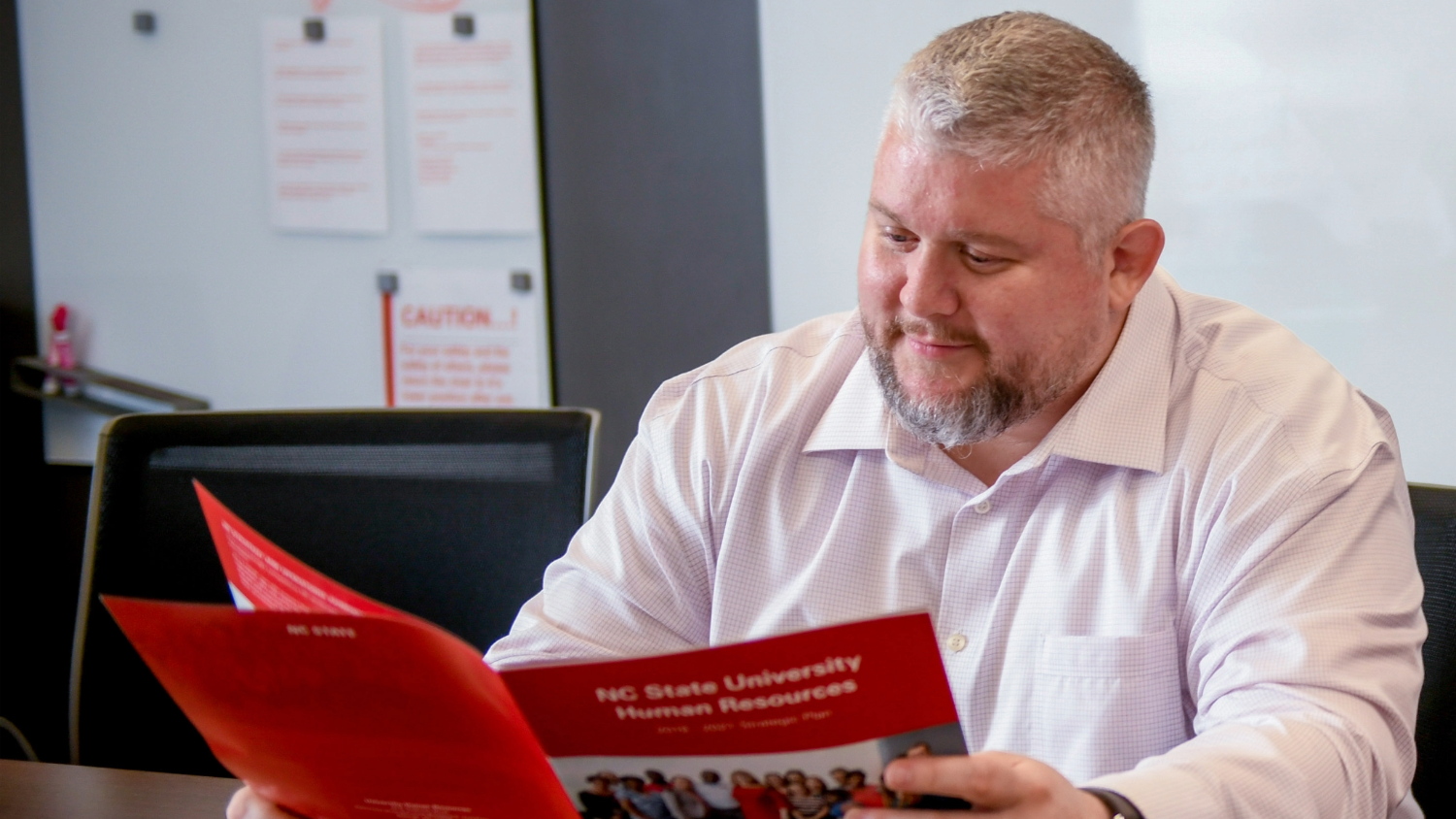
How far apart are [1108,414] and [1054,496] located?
84mm

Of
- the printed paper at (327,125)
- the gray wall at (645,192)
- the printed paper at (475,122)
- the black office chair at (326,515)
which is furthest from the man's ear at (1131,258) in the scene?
the printed paper at (327,125)

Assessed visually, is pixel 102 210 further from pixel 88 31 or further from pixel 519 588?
pixel 519 588

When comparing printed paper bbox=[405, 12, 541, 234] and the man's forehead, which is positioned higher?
printed paper bbox=[405, 12, 541, 234]

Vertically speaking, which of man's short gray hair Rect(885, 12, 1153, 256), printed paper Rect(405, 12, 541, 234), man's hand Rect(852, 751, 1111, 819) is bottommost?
man's hand Rect(852, 751, 1111, 819)

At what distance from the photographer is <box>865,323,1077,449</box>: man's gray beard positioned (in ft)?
3.76

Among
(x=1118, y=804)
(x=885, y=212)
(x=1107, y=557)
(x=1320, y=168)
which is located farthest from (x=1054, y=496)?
(x=1320, y=168)

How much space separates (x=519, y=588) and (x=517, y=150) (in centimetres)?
137

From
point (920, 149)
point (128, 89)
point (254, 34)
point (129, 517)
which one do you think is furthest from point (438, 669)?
point (128, 89)

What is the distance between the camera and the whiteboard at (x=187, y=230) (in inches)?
106

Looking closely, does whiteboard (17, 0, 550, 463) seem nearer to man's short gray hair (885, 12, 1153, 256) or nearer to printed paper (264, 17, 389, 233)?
printed paper (264, 17, 389, 233)

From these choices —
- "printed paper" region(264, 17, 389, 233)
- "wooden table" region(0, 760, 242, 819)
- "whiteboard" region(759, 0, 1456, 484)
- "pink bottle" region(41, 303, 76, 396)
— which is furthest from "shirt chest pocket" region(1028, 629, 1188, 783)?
"pink bottle" region(41, 303, 76, 396)

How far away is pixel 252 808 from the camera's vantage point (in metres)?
0.93

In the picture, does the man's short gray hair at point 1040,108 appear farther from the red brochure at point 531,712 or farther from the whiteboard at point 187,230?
the whiteboard at point 187,230

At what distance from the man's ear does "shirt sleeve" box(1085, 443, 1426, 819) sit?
8.6 inches
